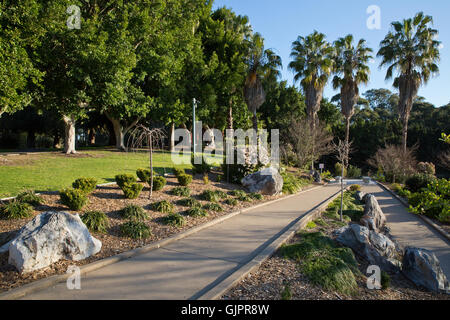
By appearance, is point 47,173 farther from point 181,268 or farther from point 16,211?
point 181,268

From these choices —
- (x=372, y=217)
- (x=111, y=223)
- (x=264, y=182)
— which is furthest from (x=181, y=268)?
(x=264, y=182)

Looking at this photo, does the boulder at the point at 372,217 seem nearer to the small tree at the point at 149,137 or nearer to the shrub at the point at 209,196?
the shrub at the point at 209,196

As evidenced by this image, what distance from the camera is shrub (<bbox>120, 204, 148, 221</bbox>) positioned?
6.57m

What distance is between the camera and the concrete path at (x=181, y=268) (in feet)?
11.9

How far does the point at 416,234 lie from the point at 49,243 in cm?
947

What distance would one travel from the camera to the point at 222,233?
6.51 meters

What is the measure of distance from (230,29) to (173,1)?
28.8ft

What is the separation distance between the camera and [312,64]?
23969mm

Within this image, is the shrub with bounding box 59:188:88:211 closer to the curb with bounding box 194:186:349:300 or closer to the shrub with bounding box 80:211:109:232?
the shrub with bounding box 80:211:109:232

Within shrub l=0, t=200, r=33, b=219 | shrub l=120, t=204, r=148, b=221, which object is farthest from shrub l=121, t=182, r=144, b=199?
shrub l=0, t=200, r=33, b=219

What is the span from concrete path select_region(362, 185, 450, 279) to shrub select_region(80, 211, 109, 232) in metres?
7.10

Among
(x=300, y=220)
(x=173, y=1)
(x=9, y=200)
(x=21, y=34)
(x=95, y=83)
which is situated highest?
(x=173, y=1)
